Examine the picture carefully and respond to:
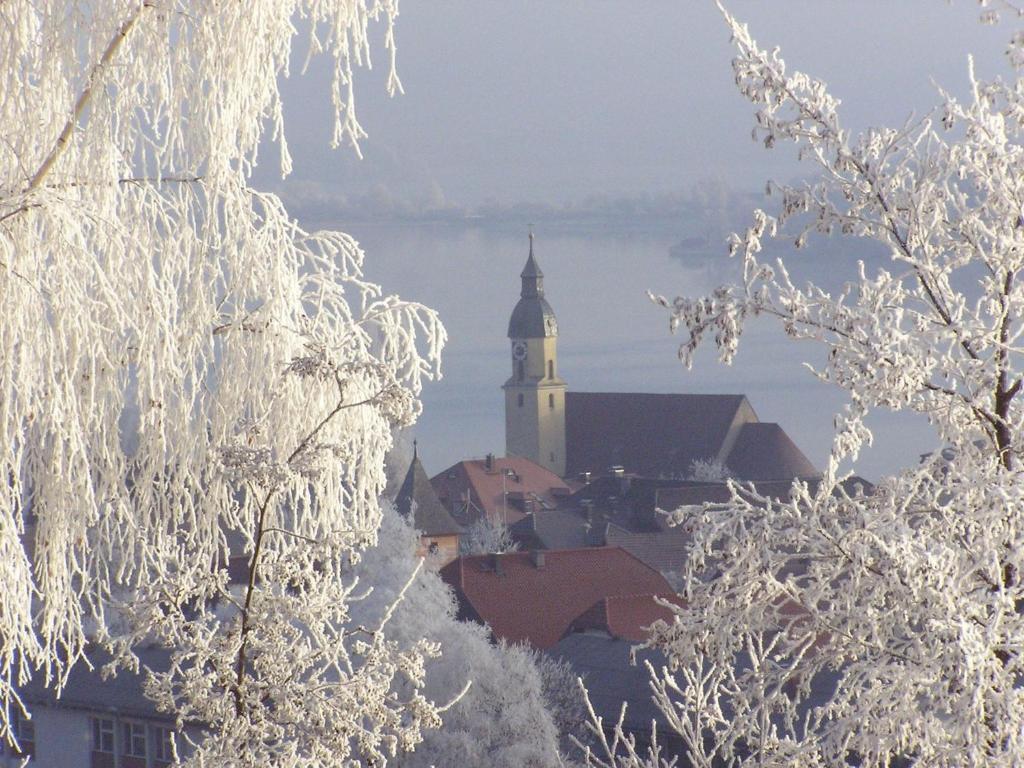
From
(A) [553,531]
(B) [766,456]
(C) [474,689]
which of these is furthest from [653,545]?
(B) [766,456]

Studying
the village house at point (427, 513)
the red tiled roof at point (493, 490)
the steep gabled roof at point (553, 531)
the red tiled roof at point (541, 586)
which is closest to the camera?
the red tiled roof at point (541, 586)

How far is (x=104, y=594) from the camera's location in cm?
493

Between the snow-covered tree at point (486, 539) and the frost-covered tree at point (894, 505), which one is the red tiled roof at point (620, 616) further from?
the frost-covered tree at point (894, 505)

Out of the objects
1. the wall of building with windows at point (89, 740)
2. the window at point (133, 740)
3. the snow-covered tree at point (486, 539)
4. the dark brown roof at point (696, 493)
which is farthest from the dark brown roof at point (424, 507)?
the window at point (133, 740)

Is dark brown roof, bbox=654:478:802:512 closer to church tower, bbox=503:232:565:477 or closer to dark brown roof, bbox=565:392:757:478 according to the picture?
dark brown roof, bbox=565:392:757:478

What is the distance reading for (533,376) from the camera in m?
114

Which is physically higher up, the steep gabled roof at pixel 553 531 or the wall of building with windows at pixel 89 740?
the wall of building with windows at pixel 89 740

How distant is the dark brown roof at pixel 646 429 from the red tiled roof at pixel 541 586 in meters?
50.5

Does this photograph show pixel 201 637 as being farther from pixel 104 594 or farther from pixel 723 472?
pixel 723 472

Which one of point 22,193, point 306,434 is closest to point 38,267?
point 22,193

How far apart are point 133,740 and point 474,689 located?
6.74 meters

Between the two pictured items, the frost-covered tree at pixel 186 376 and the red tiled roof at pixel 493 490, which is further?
the red tiled roof at pixel 493 490

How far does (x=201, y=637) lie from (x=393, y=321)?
124 centimetres

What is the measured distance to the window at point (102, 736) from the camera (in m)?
29.4
